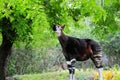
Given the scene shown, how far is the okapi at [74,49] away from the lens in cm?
667

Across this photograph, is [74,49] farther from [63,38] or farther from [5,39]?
[5,39]

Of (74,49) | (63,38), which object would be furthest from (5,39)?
(63,38)

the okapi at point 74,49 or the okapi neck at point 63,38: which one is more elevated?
the okapi neck at point 63,38

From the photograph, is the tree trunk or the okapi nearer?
the okapi

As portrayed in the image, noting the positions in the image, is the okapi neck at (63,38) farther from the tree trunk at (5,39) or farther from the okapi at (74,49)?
the tree trunk at (5,39)

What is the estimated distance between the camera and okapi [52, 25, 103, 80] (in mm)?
6672

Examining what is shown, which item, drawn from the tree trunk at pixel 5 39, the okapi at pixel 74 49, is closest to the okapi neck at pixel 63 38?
the okapi at pixel 74 49

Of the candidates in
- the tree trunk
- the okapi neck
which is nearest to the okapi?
the okapi neck

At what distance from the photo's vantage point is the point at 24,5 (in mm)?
5699

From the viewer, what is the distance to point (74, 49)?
695 cm

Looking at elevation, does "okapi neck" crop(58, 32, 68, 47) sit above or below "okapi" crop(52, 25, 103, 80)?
above

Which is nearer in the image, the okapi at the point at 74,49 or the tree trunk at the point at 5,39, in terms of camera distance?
the okapi at the point at 74,49

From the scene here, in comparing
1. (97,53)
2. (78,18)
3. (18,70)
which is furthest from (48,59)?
(97,53)

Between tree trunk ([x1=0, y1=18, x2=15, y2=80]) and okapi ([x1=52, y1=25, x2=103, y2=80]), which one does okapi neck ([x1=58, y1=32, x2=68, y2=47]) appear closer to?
okapi ([x1=52, y1=25, x2=103, y2=80])
